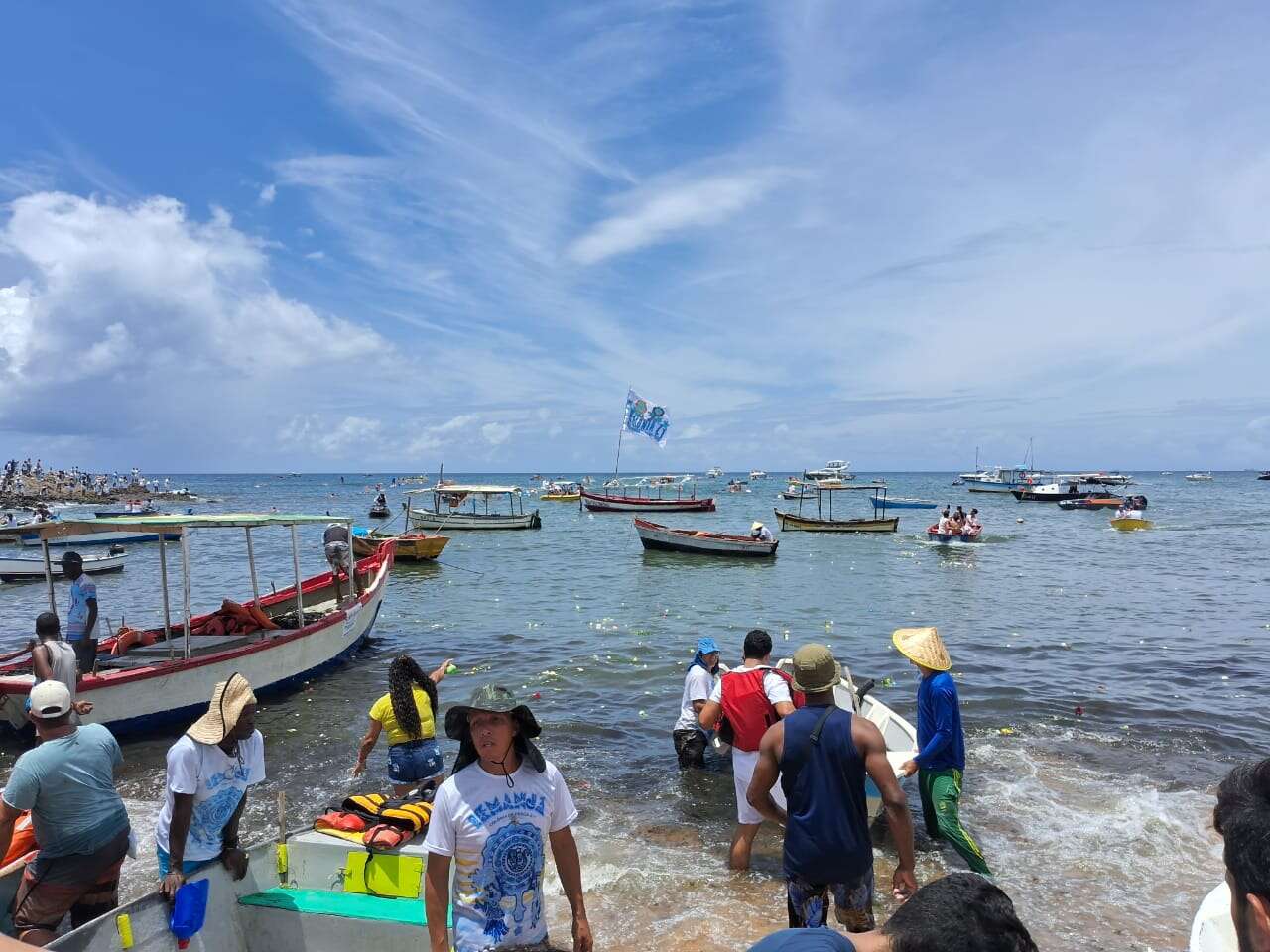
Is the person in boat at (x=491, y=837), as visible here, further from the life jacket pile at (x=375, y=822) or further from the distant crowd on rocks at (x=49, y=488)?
the distant crowd on rocks at (x=49, y=488)

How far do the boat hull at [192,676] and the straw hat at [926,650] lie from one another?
9623mm

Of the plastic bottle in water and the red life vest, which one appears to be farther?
the red life vest

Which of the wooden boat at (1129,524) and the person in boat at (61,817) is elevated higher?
the person in boat at (61,817)

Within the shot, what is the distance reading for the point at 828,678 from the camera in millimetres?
4254

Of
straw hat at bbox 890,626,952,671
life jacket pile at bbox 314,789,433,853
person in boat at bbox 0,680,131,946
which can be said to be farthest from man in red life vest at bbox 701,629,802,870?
person in boat at bbox 0,680,131,946

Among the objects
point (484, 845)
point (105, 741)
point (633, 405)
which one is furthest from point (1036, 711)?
point (633, 405)

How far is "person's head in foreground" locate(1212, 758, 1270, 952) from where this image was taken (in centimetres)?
208

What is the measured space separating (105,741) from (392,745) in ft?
7.81

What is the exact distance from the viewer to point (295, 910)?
4.48m

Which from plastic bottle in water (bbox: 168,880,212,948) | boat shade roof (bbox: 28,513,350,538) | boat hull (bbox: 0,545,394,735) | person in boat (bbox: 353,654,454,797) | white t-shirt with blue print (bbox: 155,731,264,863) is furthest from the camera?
boat hull (bbox: 0,545,394,735)

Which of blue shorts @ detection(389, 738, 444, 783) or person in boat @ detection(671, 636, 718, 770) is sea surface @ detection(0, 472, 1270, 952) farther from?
blue shorts @ detection(389, 738, 444, 783)

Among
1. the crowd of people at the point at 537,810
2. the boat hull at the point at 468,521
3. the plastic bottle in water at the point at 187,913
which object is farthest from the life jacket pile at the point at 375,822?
the boat hull at the point at 468,521

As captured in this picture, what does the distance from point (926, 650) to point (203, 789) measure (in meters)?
4.84

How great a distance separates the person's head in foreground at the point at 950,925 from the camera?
183cm
